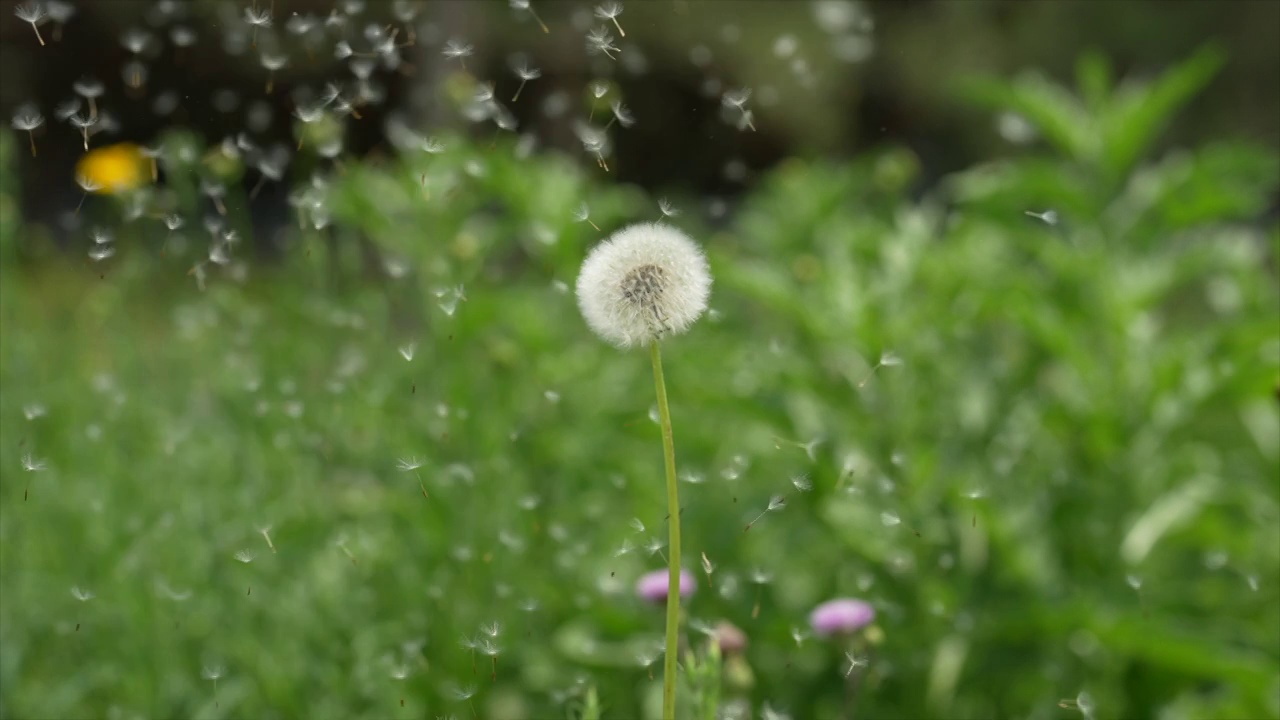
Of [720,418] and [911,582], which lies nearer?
[911,582]

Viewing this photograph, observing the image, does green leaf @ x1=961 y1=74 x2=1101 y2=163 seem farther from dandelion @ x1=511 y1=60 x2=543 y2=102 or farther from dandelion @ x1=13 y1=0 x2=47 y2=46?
dandelion @ x1=13 y1=0 x2=47 y2=46

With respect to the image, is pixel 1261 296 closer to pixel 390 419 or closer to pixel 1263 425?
pixel 1263 425

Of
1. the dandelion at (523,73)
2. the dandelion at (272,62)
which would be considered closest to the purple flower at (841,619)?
the dandelion at (523,73)

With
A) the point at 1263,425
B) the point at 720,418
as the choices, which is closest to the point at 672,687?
the point at 720,418

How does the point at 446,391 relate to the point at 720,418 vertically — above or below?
above

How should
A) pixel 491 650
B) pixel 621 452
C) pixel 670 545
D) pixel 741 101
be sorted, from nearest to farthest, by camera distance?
pixel 670 545
pixel 491 650
pixel 741 101
pixel 621 452

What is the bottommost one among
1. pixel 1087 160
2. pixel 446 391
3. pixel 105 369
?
pixel 105 369

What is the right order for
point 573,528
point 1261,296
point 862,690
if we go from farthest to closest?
point 1261,296 → point 573,528 → point 862,690

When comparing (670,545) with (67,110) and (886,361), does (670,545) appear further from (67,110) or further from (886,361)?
(67,110)

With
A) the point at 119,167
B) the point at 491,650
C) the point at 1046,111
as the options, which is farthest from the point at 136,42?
the point at 1046,111
